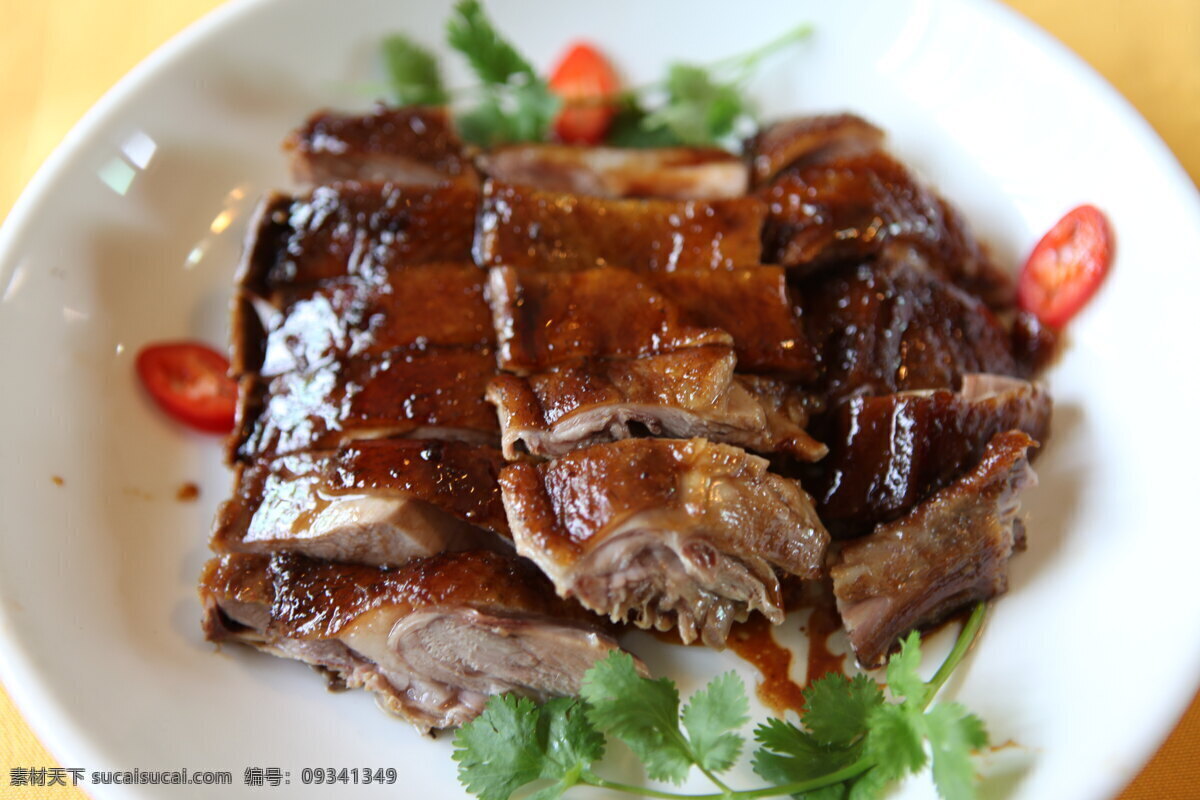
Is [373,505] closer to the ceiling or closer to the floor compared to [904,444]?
closer to the floor

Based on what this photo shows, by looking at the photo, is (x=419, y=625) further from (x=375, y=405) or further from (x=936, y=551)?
(x=936, y=551)

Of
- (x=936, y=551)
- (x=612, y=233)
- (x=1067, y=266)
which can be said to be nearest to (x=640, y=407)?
(x=612, y=233)

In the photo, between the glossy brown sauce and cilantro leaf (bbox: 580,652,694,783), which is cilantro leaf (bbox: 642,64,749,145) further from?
cilantro leaf (bbox: 580,652,694,783)

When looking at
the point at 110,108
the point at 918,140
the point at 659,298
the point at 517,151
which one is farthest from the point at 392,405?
the point at 918,140

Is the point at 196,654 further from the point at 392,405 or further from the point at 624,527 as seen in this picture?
the point at 624,527

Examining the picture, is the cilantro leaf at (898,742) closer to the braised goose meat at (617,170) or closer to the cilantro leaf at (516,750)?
the cilantro leaf at (516,750)

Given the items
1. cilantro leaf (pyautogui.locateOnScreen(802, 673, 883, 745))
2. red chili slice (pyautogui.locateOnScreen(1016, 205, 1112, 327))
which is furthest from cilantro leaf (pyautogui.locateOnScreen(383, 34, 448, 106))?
cilantro leaf (pyautogui.locateOnScreen(802, 673, 883, 745))
